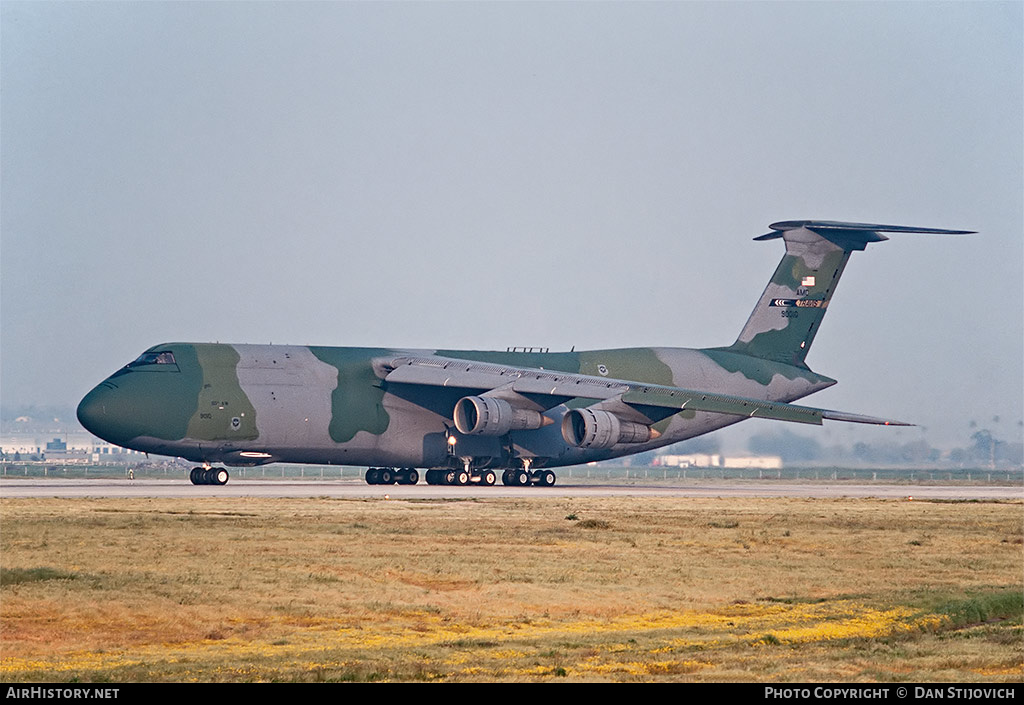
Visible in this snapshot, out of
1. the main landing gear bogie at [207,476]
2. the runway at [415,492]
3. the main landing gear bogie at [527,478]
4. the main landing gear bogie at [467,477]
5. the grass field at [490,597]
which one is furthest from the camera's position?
the main landing gear bogie at [527,478]

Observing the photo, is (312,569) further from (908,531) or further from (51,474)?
(51,474)

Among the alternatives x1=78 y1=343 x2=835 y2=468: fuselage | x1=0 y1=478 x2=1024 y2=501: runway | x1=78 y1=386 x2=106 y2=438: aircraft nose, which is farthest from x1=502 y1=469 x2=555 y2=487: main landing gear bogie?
x1=78 y1=386 x2=106 y2=438: aircraft nose

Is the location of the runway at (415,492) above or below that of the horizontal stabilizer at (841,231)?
below

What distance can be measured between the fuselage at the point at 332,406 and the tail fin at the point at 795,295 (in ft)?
5.76

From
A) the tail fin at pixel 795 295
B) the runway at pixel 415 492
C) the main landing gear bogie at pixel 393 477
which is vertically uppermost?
the tail fin at pixel 795 295

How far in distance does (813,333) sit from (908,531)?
20.9 metres

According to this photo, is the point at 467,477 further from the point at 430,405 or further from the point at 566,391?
the point at 566,391

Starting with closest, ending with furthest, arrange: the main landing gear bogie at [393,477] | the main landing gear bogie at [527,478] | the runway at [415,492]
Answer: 1. the runway at [415,492]
2. the main landing gear bogie at [527,478]
3. the main landing gear bogie at [393,477]

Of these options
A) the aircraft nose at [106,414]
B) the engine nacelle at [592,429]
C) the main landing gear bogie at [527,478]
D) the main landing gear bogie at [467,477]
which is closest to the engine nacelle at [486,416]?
the engine nacelle at [592,429]

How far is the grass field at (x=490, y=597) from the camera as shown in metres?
13.4

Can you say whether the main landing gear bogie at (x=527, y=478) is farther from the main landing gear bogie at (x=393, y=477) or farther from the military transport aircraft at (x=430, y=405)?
the main landing gear bogie at (x=393, y=477)

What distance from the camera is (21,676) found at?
12.6 meters

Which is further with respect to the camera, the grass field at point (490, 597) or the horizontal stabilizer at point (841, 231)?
the horizontal stabilizer at point (841, 231)

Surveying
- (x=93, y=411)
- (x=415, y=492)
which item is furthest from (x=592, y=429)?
(x=93, y=411)
